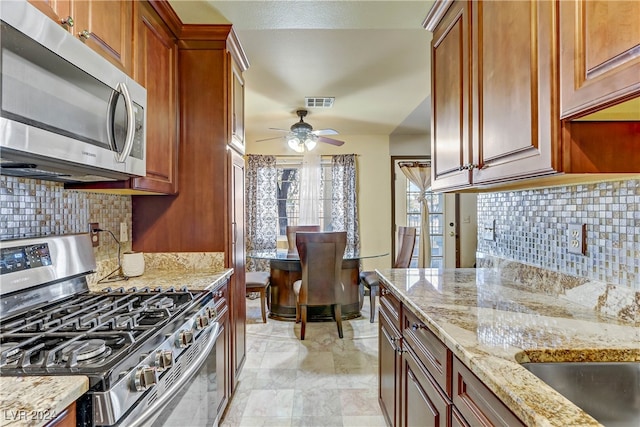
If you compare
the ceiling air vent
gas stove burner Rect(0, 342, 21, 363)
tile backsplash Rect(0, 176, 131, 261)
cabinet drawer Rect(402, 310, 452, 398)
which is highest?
the ceiling air vent

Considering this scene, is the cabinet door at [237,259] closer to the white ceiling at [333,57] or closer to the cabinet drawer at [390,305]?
the white ceiling at [333,57]

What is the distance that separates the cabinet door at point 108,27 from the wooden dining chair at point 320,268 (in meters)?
2.08

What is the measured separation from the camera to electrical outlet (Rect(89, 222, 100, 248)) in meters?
1.76

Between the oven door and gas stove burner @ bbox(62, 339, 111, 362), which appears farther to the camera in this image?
the oven door

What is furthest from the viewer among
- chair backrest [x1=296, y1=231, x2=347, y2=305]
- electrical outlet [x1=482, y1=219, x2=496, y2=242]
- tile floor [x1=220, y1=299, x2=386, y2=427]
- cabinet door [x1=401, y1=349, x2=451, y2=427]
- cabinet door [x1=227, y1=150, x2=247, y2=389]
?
chair backrest [x1=296, y1=231, x2=347, y2=305]

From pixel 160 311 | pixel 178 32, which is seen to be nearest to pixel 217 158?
pixel 178 32

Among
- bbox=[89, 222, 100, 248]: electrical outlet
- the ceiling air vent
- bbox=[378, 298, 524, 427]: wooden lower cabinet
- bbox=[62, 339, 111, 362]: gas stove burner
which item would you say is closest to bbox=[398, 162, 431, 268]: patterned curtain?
the ceiling air vent

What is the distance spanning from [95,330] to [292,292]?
2869mm

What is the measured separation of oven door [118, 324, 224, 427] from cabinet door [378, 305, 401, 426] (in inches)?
34.6

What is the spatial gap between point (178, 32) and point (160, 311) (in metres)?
1.69

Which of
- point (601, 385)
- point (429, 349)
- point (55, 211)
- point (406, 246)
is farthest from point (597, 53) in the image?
point (406, 246)

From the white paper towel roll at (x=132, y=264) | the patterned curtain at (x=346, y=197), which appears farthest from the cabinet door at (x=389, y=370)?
the patterned curtain at (x=346, y=197)

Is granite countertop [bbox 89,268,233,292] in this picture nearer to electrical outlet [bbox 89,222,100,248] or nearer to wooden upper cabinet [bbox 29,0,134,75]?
electrical outlet [bbox 89,222,100,248]

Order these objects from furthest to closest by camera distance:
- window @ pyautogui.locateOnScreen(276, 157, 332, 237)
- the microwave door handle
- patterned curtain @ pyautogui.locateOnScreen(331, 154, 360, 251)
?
window @ pyautogui.locateOnScreen(276, 157, 332, 237)
patterned curtain @ pyautogui.locateOnScreen(331, 154, 360, 251)
the microwave door handle
